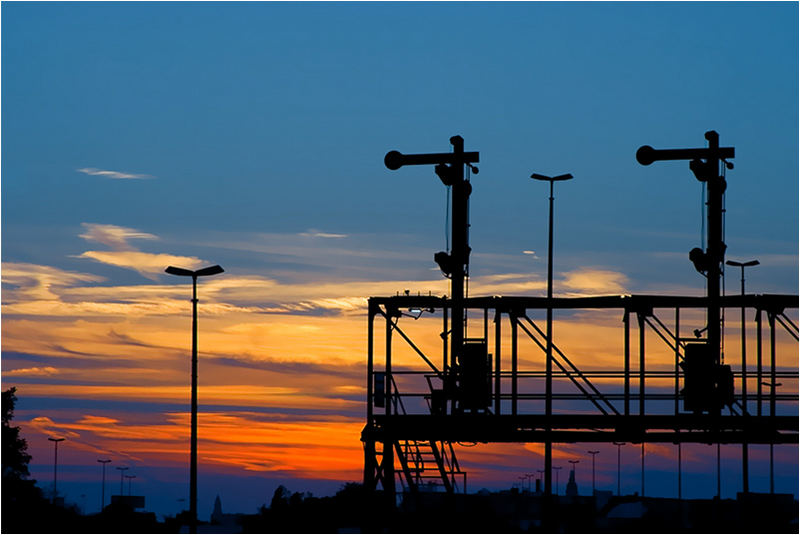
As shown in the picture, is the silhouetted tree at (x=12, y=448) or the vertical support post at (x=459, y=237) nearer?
the vertical support post at (x=459, y=237)

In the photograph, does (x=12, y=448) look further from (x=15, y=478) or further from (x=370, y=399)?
(x=370, y=399)

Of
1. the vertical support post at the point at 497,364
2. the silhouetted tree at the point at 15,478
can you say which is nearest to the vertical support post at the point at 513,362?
the vertical support post at the point at 497,364

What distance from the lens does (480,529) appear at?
46594 mm

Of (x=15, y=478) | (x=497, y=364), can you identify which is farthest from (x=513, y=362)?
(x=15, y=478)

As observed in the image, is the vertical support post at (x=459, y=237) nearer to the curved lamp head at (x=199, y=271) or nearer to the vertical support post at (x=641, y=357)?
the vertical support post at (x=641, y=357)

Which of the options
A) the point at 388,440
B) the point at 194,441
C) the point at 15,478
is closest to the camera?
the point at 388,440

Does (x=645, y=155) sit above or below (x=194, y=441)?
above

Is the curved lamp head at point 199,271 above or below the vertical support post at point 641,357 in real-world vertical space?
above

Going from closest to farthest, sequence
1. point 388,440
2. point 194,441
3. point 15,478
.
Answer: point 388,440, point 194,441, point 15,478

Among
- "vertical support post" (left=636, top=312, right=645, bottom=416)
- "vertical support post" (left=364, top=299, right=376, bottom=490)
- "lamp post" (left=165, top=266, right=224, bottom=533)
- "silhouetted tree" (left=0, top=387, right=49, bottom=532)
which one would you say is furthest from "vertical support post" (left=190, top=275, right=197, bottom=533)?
"silhouetted tree" (left=0, top=387, right=49, bottom=532)

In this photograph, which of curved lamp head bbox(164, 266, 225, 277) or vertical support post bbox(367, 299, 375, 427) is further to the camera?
curved lamp head bbox(164, 266, 225, 277)

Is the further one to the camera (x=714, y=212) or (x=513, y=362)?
(x=714, y=212)

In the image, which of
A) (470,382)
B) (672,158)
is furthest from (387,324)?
(672,158)

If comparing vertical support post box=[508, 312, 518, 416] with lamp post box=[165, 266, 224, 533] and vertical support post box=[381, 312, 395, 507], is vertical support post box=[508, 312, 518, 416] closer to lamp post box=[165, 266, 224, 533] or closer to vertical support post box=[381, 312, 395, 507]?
vertical support post box=[381, 312, 395, 507]
